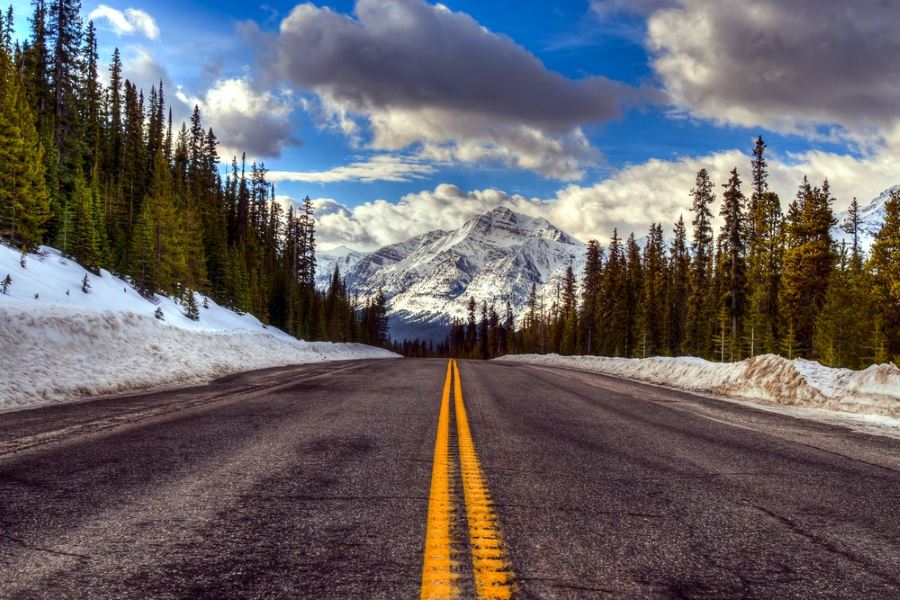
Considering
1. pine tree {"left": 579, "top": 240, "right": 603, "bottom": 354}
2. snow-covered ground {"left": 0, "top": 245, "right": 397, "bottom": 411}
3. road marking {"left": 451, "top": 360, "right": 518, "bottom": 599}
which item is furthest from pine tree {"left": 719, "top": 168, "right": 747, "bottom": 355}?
road marking {"left": 451, "top": 360, "right": 518, "bottom": 599}

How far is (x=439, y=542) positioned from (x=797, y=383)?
11.4 m

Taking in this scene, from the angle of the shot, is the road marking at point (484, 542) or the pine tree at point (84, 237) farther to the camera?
the pine tree at point (84, 237)

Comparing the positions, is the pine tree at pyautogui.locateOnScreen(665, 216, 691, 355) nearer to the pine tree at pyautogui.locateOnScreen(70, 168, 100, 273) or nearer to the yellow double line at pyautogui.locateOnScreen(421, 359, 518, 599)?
the pine tree at pyautogui.locateOnScreen(70, 168, 100, 273)

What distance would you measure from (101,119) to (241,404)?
6616 cm

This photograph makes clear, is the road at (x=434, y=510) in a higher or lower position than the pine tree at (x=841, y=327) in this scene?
lower

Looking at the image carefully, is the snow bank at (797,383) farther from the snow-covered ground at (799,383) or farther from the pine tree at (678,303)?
the pine tree at (678,303)

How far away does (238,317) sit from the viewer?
52.7 m

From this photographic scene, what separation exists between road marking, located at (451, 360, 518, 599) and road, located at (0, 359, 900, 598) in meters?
0.01

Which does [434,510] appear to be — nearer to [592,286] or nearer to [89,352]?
[89,352]

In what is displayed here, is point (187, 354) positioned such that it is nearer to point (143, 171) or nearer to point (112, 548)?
point (112, 548)

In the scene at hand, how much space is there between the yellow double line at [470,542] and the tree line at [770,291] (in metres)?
36.3

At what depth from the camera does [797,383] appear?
11180mm

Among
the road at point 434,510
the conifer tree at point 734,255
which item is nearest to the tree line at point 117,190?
the road at point 434,510

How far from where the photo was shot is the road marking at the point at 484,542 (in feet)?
6.82
